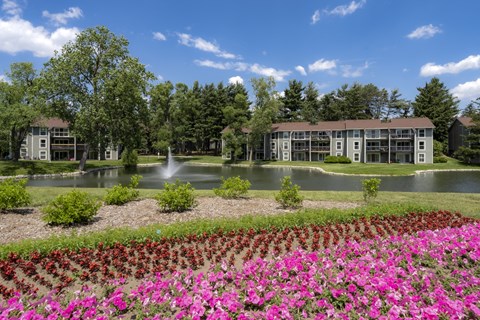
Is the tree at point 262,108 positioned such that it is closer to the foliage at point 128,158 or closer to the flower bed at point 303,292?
the foliage at point 128,158

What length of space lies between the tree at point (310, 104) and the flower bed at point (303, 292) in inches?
3010

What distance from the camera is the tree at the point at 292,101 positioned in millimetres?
83688

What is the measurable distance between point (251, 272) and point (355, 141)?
5983cm

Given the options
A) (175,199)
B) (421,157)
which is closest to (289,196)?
(175,199)

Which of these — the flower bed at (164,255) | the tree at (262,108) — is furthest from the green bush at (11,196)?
the tree at (262,108)

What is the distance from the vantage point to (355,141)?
60.8m

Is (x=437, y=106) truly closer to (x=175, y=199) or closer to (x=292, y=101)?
(x=292, y=101)

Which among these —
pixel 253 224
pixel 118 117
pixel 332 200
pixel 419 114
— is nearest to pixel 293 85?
pixel 419 114

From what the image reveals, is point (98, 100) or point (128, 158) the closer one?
point (98, 100)

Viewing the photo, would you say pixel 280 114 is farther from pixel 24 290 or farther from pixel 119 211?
pixel 24 290

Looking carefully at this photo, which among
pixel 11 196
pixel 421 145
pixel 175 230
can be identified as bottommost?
pixel 175 230

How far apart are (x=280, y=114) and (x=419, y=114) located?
110 ft

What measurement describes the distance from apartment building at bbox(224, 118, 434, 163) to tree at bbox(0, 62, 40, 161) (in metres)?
37.6

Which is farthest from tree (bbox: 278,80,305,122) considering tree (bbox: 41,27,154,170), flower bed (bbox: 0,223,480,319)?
flower bed (bbox: 0,223,480,319)
